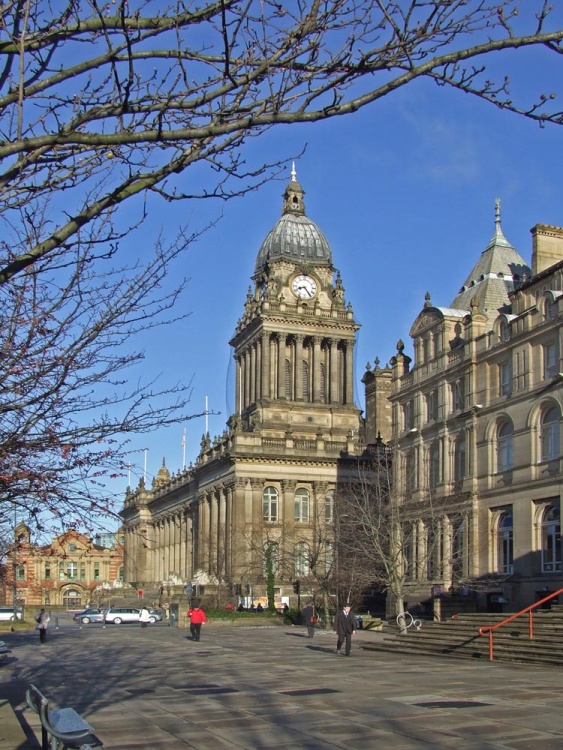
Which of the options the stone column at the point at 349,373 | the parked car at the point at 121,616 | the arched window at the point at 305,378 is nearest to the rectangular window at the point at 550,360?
the parked car at the point at 121,616

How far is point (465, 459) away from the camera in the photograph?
164 feet

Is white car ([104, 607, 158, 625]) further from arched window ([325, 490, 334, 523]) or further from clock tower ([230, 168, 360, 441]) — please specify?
clock tower ([230, 168, 360, 441])

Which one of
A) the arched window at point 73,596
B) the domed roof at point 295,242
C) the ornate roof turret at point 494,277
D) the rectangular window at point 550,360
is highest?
the domed roof at point 295,242

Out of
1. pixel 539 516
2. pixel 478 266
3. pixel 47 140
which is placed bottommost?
pixel 539 516

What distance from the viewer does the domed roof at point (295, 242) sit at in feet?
350

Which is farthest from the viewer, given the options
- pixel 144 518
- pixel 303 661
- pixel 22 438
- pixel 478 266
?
pixel 144 518

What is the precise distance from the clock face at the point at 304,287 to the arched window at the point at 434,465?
51.7 metres

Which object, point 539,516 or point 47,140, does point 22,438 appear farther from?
point 539,516

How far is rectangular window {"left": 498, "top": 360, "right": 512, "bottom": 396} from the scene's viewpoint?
153ft

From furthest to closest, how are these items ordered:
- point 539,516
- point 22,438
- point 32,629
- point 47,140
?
point 32,629 < point 539,516 < point 22,438 < point 47,140

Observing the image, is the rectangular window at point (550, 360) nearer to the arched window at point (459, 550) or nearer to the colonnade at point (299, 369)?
the arched window at point (459, 550)

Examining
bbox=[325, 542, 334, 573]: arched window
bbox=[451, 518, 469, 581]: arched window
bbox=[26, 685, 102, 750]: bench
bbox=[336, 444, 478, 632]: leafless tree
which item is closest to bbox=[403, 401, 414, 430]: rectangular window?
bbox=[336, 444, 478, 632]: leafless tree

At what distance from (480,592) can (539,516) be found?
5519mm

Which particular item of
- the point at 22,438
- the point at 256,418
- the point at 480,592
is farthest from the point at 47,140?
the point at 256,418
